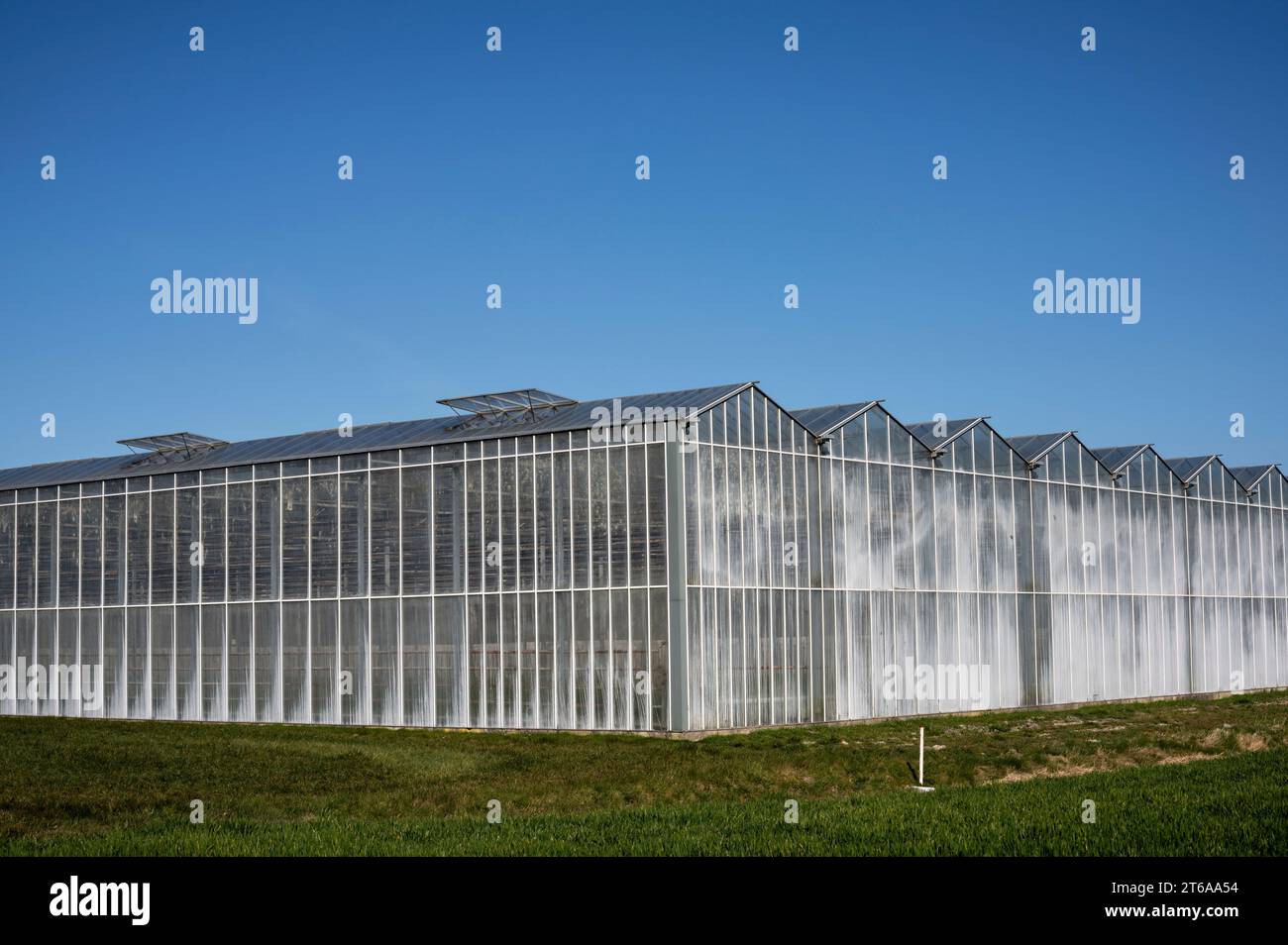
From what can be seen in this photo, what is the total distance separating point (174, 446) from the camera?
58031 mm

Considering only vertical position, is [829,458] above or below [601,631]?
above

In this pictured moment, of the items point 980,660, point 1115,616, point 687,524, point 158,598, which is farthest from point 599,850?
point 1115,616

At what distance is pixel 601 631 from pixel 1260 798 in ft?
73.5

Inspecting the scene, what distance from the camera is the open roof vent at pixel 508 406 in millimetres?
47188

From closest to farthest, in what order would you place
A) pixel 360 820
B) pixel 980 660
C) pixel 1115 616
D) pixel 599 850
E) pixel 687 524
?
1. pixel 599 850
2. pixel 360 820
3. pixel 687 524
4. pixel 980 660
5. pixel 1115 616

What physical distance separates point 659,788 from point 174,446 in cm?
3582

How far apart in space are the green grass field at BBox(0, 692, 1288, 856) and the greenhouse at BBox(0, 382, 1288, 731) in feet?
7.15

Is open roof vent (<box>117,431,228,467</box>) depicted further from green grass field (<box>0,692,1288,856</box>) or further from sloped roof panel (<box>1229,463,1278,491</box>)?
sloped roof panel (<box>1229,463,1278,491</box>)

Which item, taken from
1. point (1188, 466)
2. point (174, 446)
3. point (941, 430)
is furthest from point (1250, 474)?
point (174, 446)

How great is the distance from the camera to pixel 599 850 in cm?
1758


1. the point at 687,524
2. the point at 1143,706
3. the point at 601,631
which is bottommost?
the point at 1143,706

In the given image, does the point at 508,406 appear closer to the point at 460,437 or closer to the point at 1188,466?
the point at 460,437

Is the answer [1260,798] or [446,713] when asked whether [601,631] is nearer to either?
[446,713]

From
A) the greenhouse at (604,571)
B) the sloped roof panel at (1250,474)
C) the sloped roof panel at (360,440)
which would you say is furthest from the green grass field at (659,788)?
the sloped roof panel at (1250,474)
